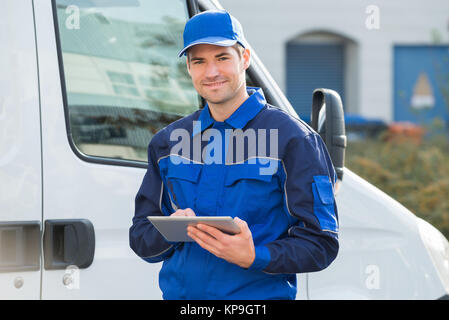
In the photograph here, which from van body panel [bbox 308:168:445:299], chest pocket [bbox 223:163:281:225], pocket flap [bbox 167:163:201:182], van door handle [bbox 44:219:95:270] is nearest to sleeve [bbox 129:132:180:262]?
pocket flap [bbox 167:163:201:182]

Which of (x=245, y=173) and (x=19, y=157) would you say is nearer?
(x=245, y=173)

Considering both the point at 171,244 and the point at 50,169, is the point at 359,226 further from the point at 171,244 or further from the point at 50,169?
the point at 50,169

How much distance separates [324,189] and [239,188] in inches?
9.7

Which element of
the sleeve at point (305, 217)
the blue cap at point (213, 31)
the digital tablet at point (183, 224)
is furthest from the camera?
the blue cap at point (213, 31)

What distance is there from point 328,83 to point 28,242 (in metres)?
16.9

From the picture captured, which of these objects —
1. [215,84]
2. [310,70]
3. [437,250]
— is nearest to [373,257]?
[437,250]

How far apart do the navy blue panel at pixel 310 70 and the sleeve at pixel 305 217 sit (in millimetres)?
16421

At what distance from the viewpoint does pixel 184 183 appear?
6.63ft

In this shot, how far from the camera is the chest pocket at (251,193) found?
1.95 meters

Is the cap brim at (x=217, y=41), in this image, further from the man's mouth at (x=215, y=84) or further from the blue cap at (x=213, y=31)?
the man's mouth at (x=215, y=84)

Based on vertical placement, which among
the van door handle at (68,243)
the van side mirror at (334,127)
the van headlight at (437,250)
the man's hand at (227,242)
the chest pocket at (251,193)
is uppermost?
the van side mirror at (334,127)

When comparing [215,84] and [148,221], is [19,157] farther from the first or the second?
[215,84]

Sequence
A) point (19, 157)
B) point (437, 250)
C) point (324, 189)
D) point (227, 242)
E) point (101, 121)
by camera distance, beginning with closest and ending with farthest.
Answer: point (227, 242) → point (324, 189) → point (19, 157) → point (101, 121) → point (437, 250)

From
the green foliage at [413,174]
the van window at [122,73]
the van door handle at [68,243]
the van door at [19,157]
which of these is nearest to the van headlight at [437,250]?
the van window at [122,73]
